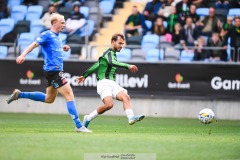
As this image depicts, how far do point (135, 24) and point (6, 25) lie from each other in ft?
15.5

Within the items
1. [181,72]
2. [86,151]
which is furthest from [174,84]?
[86,151]

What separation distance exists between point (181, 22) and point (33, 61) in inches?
196

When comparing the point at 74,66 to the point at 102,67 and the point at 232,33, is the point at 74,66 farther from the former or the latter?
the point at 102,67

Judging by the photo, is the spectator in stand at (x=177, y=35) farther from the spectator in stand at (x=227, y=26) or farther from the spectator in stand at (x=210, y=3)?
the spectator in stand at (x=210, y=3)

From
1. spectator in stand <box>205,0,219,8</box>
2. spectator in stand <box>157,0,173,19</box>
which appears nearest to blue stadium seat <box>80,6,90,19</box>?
spectator in stand <box>157,0,173,19</box>

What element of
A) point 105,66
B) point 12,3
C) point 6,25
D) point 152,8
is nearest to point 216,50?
point 152,8

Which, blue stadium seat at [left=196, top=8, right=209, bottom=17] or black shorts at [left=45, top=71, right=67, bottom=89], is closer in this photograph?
black shorts at [left=45, top=71, right=67, bottom=89]

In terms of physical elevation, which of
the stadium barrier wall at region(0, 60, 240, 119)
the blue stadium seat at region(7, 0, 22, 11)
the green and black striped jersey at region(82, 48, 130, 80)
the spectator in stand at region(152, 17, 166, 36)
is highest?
the green and black striped jersey at region(82, 48, 130, 80)

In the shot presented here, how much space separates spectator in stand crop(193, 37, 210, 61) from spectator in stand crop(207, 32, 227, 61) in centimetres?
16

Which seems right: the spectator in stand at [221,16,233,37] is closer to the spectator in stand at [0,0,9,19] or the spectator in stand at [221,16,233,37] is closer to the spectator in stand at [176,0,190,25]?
the spectator in stand at [176,0,190,25]

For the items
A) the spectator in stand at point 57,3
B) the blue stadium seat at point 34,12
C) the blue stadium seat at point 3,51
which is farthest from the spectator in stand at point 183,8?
the blue stadium seat at point 3,51

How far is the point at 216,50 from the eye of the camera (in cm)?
2566

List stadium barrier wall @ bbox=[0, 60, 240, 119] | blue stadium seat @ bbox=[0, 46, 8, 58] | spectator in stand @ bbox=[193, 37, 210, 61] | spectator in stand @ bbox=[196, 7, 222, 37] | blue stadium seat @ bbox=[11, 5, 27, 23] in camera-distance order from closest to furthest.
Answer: stadium barrier wall @ bbox=[0, 60, 240, 119] < spectator in stand @ bbox=[193, 37, 210, 61] < spectator in stand @ bbox=[196, 7, 222, 37] < blue stadium seat @ bbox=[0, 46, 8, 58] < blue stadium seat @ bbox=[11, 5, 27, 23]

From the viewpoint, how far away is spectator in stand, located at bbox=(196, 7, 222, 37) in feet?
87.2
